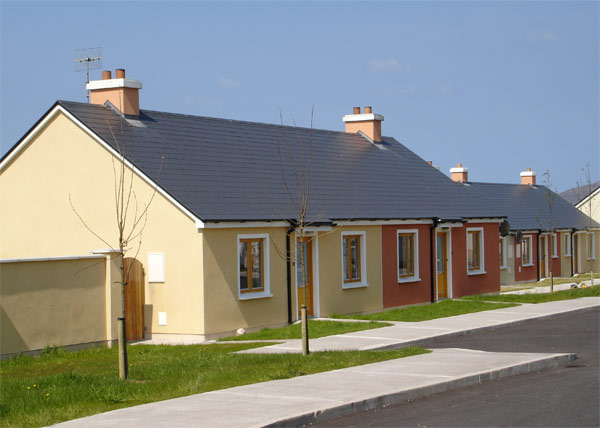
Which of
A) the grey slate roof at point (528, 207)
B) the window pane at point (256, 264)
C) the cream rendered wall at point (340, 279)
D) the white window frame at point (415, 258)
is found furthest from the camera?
the grey slate roof at point (528, 207)

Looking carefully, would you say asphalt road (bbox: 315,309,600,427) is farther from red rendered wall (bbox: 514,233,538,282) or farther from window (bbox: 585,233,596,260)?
window (bbox: 585,233,596,260)

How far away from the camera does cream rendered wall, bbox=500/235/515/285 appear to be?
4250cm

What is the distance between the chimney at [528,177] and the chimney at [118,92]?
36.2m

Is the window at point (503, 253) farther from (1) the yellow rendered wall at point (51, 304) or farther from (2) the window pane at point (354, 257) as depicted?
(1) the yellow rendered wall at point (51, 304)

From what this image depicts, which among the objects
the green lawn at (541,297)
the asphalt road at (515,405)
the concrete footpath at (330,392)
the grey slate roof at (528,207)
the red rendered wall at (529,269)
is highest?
the grey slate roof at (528,207)

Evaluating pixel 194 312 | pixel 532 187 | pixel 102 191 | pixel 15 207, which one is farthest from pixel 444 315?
pixel 532 187

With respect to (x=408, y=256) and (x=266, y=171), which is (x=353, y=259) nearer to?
(x=408, y=256)

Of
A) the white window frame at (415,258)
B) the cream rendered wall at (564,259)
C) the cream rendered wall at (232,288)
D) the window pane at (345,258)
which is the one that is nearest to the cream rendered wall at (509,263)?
the cream rendered wall at (564,259)

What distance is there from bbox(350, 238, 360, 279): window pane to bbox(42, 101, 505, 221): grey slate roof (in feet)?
2.81

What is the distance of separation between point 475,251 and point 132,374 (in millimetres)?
20325

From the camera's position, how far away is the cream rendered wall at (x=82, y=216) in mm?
20609

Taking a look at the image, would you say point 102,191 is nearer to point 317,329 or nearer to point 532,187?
point 317,329

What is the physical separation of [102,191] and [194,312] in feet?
14.3

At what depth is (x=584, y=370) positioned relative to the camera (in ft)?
45.5
